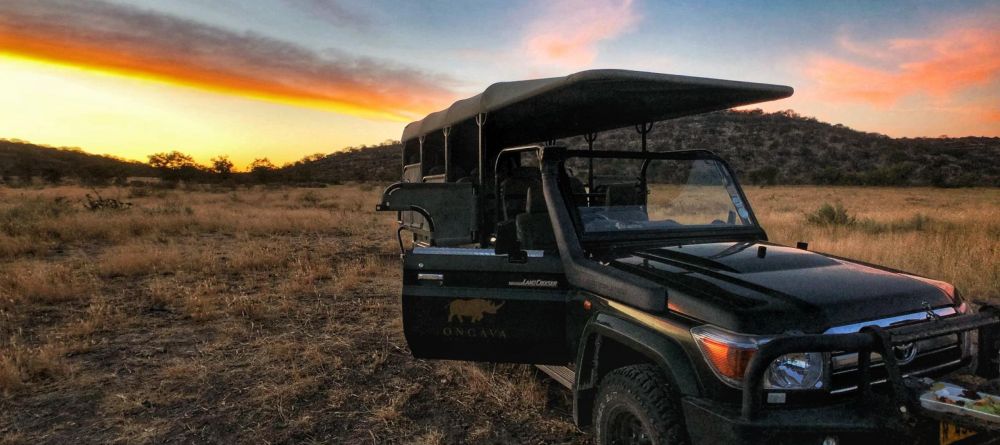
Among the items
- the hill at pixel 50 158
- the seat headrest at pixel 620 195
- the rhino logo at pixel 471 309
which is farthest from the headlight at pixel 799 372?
the hill at pixel 50 158

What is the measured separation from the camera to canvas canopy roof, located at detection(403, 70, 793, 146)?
12.1 feet

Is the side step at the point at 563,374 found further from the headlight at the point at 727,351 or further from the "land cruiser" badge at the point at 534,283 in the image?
the headlight at the point at 727,351

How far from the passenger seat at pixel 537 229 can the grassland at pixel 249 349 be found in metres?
1.24

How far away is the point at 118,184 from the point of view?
3919cm

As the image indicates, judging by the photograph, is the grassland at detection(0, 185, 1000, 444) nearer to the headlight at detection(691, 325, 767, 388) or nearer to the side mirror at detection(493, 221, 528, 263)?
the side mirror at detection(493, 221, 528, 263)

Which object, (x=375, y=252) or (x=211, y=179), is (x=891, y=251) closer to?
(x=375, y=252)

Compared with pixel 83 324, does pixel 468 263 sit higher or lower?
higher

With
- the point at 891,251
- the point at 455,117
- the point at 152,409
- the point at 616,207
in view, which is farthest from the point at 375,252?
the point at 891,251

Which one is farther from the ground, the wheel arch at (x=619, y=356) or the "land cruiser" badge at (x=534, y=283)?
the "land cruiser" badge at (x=534, y=283)

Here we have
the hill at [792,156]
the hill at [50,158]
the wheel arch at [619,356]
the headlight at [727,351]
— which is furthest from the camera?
the hill at [50,158]

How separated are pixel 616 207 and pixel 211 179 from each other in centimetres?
4633

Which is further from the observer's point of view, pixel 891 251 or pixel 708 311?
pixel 891 251

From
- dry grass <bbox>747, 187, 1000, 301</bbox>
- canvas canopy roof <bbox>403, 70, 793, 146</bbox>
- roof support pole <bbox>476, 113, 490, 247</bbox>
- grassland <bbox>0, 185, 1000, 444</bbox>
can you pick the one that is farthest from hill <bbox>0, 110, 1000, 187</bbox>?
roof support pole <bbox>476, 113, 490, 247</bbox>

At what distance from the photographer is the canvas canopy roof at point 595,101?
3.70m
